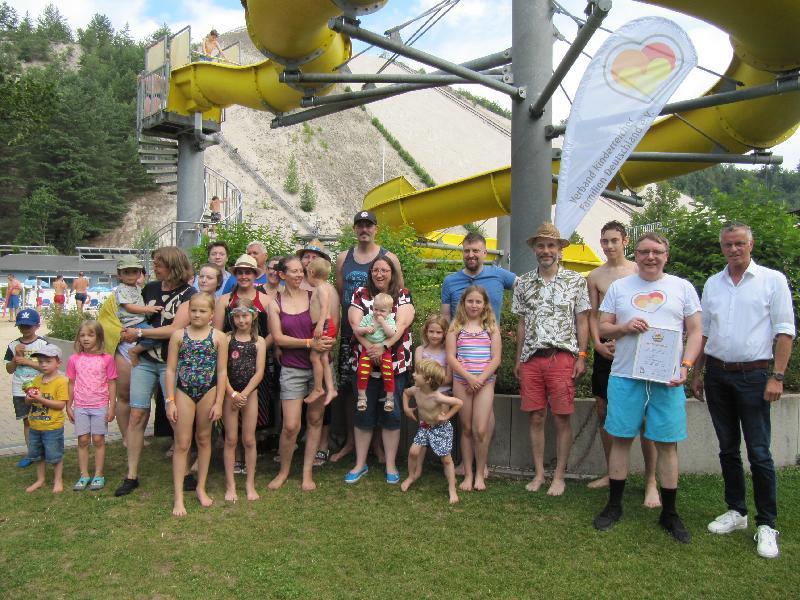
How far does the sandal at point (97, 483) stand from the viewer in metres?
4.98

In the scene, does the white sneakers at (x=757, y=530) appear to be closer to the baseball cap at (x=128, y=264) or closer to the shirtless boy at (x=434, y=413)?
the shirtless boy at (x=434, y=413)

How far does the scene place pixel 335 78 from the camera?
23.2ft

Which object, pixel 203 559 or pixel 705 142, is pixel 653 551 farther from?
pixel 705 142

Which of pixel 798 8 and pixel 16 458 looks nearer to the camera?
pixel 798 8

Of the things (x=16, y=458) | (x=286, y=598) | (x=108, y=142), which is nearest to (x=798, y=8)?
(x=286, y=598)

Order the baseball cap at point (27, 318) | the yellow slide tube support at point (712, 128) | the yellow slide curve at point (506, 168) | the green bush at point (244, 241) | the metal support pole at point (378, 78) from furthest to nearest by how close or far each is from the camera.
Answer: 1. the green bush at point (244, 241)
2. the metal support pole at point (378, 78)
3. the yellow slide curve at point (506, 168)
4. the yellow slide tube support at point (712, 128)
5. the baseball cap at point (27, 318)

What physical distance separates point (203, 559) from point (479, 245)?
121 inches

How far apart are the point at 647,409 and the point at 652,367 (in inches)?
12.0

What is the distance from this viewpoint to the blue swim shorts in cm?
396

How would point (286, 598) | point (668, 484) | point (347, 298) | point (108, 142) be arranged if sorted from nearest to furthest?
point (286, 598), point (668, 484), point (347, 298), point (108, 142)

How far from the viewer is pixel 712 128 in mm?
7738

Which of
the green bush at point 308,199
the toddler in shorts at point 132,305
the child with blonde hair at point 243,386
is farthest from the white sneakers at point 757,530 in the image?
the green bush at point 308,199

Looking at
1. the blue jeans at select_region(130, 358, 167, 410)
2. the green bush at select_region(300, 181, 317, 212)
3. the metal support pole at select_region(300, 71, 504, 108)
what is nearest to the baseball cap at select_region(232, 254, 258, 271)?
the blue jeans at select_region(130, 358, 167, 410)

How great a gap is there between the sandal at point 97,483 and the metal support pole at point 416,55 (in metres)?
4.59
